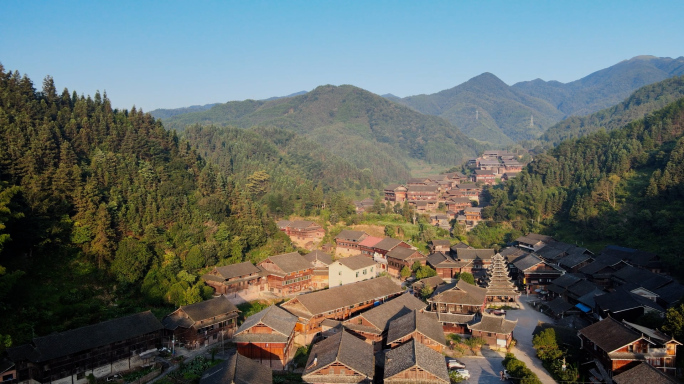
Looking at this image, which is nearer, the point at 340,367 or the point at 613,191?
the point at 340,367

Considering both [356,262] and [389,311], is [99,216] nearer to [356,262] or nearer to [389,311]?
[356,262]

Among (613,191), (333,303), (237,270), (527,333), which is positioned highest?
(613,191)

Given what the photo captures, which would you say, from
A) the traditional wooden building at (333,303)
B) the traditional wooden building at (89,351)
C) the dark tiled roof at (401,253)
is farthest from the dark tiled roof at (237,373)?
the dark tiled roof at (401,253)

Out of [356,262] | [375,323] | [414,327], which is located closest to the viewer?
[414,327]

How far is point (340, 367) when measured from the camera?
2080 cm

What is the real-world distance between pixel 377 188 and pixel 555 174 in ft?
106

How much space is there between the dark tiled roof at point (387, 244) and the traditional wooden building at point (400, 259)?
0.70 meters

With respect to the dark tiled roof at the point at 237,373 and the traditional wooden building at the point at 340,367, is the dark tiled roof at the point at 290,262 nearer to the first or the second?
A: the traditional wooden building at the point at 340,367

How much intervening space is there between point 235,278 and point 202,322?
26.3ft

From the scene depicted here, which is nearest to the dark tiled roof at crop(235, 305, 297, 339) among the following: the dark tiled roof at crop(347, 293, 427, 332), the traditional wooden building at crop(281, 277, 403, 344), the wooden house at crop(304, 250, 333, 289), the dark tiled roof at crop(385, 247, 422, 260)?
the traditional wooden building at crop(281, 277, 403, 344)

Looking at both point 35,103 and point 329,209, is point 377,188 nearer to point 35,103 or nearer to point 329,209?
point 329,209

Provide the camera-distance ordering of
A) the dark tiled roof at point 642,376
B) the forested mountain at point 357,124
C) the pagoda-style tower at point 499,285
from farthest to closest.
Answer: the forested mountain at point 357,124, the pagoda-style tower at point 499,285, the dark tiled roof at point 642,376

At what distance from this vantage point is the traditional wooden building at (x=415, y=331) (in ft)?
78.2

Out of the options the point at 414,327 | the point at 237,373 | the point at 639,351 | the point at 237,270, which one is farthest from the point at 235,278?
the point at 639,351
